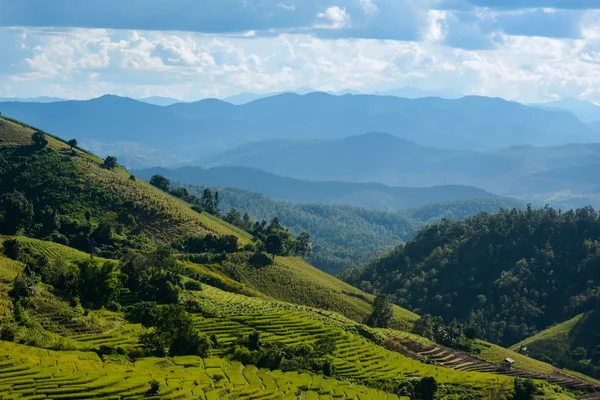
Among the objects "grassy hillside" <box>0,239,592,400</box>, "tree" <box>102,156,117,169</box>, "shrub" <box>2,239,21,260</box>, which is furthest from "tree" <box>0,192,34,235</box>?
"tree" <box>102,156,117,169</box>

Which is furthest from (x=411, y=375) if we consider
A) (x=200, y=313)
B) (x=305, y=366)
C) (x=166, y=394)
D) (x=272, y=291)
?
(x=272, y=291)

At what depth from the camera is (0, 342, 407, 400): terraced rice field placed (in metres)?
52.6

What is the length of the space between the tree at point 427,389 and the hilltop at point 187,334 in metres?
0.21

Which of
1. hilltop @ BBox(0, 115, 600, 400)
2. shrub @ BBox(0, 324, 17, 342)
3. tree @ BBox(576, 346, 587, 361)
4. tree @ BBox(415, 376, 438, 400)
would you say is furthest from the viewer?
tree @ BBox(576, 346, 587, 361)

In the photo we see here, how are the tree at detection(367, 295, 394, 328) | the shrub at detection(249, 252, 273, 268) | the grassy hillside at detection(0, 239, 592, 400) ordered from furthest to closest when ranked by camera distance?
the shrub at detection(249, 252, 273, 268) → the tree at detection(367, 295, 394, 328) → the grassy hillside at detection(0, 239, 592, 400)

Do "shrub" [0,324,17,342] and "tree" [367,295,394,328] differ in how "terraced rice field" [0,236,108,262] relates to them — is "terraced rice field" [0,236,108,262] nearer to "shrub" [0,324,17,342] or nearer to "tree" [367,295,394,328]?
"shrub" [0,324,17,342]

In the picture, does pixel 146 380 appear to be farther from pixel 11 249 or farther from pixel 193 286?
pixel 11 249

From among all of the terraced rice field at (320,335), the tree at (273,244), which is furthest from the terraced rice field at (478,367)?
the tree at (273,244)

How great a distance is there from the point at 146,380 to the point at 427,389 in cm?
3077

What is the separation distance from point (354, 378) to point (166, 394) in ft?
87.8

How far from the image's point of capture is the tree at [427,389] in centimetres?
7138

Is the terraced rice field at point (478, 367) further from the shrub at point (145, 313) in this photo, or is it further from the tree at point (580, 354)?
the tree at point (580, 354)

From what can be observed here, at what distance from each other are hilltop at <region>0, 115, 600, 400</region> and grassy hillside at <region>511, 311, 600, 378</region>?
29.7 metres

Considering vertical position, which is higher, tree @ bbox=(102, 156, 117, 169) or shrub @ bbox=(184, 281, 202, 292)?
tree @ bbox=(102, 156, 117, 169)
